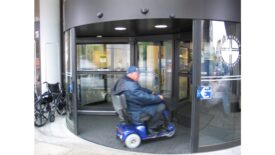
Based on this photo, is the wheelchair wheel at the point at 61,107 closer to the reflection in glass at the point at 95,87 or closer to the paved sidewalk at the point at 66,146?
the reflection in glass at the point at 95,87

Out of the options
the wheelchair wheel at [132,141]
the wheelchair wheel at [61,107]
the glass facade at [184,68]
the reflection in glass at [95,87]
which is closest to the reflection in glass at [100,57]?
the reflection in glass at [95,87]

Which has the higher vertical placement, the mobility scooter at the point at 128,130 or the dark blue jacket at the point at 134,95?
the dark blue jacket at the point at 134,95

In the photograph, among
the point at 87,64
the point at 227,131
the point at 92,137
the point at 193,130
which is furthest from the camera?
the point at 87,64

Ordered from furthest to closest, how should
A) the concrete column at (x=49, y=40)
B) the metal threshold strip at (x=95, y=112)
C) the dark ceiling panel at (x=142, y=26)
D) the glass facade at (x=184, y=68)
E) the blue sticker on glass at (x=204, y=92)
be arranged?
the concrete column at (x=49, y=40)
the metal threshold strip at (x=95, y=112)
the glass facade at (x=184, y=68)
the dark ceiling panel at (x=142, y=26)
the blue sticker on glass at (x=204, y=92)

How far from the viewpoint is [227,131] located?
15.0 feet

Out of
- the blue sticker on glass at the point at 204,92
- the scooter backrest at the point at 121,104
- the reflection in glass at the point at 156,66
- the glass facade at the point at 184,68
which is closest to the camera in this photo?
the blue sticker on glass at the point at 204,92

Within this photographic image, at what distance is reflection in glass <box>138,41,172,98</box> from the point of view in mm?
6473

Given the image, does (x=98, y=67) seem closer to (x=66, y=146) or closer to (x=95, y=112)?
(x=95, y=112)

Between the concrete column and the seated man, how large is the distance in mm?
3817

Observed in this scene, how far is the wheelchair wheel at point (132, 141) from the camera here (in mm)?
4449
